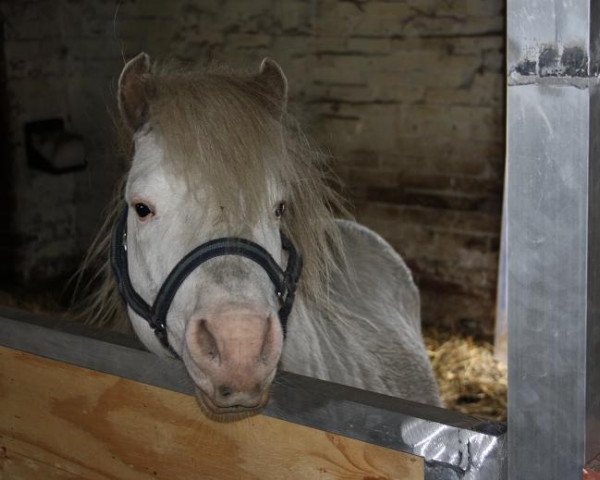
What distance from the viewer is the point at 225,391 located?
123 cm

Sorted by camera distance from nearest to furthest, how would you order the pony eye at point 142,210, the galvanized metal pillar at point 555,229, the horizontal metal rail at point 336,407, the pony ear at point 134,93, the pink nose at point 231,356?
the galvanized metal pillar at point 555,229 < the horizontal metal rail at point 336,407 < the pink nose at point 231,356 < the pony eye at point 142,210 < the pony ear at point 134,93

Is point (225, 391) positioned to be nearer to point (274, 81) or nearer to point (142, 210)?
point (142, 210)

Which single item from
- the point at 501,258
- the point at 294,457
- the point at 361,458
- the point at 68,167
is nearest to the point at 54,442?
the point at 294,457

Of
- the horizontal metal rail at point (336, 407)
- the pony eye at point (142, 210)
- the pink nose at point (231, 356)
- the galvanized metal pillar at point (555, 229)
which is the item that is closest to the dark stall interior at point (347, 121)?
the pony eye at point (142, 210)

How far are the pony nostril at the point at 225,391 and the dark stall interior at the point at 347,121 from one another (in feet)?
7.76

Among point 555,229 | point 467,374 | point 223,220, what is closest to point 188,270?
point 223,220

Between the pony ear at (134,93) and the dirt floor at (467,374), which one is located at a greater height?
the pony ear at (134,93)

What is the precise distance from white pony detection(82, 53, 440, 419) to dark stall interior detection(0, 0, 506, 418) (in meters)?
1.93

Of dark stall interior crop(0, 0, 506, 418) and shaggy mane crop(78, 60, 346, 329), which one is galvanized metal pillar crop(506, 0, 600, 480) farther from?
dark stall interior crop(0, 0, 506, 418)

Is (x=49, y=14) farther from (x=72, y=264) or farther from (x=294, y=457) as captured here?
(x=294, y=457)

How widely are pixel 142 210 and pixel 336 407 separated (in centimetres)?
60

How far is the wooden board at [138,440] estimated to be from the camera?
3.66ft

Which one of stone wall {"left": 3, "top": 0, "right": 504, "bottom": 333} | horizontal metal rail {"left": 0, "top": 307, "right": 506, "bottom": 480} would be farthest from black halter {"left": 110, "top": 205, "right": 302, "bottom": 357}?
stone wall {"left": 3, "top": 0, "right": 504, "bottom": 333}

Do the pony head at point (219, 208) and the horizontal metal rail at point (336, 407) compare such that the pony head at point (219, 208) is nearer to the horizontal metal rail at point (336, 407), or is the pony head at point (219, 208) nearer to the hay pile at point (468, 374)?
the horizontal metal rail at point (336, 407)
